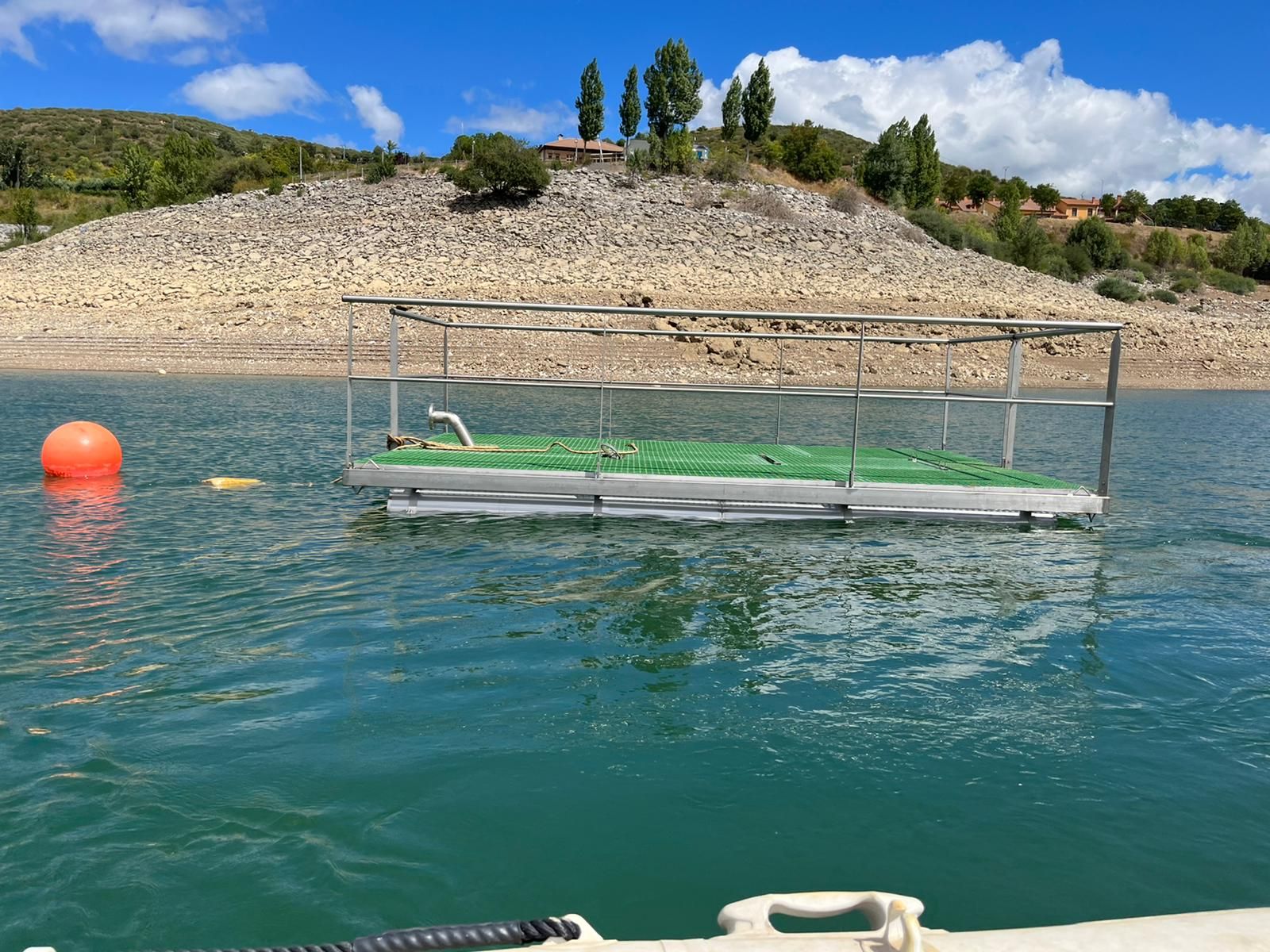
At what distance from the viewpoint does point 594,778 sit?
4141 millimetres

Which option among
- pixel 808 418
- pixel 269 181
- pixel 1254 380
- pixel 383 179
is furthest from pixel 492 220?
pixel 1254 380

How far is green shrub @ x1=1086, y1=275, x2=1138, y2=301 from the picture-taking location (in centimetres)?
5422

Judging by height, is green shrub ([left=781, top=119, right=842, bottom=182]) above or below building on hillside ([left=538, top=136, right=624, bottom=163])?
below

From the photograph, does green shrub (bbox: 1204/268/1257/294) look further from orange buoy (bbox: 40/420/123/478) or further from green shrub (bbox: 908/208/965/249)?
orange buoy (bbox: 40/420/123/478)

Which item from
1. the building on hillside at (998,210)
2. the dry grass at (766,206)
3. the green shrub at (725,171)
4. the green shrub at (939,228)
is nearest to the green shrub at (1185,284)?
the green shrub at (939,228)

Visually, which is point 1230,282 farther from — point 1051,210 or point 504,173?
point 504,173

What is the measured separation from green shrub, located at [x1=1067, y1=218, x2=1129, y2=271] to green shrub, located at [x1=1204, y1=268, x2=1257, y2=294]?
19.7ft

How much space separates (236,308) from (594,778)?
36.8 meters

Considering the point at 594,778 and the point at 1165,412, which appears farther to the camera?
the point at 1165,412

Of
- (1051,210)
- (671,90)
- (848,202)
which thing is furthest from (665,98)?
(1051,210)

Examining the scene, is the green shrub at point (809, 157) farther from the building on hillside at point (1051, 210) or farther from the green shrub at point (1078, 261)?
the building on hillside at point (1051, 210)

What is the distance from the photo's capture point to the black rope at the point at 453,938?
7.30ft

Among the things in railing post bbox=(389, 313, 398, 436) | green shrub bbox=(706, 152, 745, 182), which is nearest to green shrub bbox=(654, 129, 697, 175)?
green shrub bbox=(706, 152, 745, 182)

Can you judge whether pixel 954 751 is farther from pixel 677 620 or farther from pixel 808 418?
pixel 808 418
